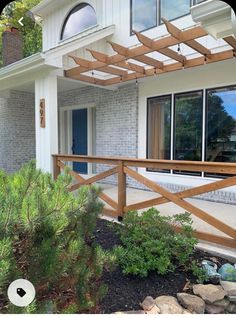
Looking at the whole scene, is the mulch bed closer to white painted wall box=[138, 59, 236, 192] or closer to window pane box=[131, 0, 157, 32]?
white painted wall box=[138, 59, 236, 192]

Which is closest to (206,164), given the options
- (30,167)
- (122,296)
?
(122,296)

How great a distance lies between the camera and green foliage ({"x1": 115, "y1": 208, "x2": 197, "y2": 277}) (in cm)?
306

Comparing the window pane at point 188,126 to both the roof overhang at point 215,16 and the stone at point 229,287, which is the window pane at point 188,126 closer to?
the roof overhang at point 215,16

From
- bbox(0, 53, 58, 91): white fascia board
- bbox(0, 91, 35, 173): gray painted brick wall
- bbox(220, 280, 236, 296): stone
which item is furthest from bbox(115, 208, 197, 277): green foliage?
bbox(0, 91, 35, 173): gray painted brick wall

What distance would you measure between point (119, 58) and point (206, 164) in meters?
2.51

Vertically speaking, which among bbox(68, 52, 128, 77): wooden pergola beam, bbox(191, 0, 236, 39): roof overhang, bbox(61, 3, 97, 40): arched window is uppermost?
bbox(61, 3, 97, 40): arched window

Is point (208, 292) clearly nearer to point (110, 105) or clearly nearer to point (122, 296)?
point (122, 296)

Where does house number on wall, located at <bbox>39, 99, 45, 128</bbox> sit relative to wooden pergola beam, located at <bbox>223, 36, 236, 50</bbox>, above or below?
below

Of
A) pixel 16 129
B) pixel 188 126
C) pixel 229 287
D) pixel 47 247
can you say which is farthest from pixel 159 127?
pixel 47 247

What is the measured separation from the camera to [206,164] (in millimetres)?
3635

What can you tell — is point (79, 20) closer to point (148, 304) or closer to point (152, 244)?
point (152, 244)

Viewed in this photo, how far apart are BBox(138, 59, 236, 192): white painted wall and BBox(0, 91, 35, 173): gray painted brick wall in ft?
13.9

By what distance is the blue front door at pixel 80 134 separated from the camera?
349 inches

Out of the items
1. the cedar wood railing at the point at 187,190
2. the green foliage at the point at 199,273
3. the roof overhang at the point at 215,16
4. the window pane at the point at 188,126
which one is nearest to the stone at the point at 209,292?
the green foliage at the point at 199,273
